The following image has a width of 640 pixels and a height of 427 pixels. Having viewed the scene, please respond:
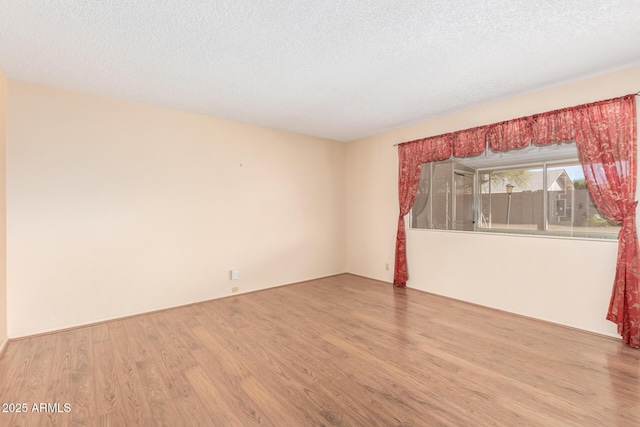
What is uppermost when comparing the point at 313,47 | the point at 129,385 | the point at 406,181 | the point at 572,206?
the point at 313,47

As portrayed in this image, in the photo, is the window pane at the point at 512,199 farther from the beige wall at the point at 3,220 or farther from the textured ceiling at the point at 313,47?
the beige wall at the point at 3,220

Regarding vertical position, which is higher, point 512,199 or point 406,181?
point 406,181

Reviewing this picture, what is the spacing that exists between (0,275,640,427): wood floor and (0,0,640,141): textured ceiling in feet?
8.32

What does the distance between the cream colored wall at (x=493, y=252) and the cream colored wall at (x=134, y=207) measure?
1.24 meters

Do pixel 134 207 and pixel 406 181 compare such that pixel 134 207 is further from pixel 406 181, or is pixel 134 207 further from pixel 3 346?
pixel 406 181

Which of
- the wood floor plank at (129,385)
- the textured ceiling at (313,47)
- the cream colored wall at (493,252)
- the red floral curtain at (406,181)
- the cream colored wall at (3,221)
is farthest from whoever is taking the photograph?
the red floral curtain at (406,181)

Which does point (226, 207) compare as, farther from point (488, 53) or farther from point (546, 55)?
point (546, 55)

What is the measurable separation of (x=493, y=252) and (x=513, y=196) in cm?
72

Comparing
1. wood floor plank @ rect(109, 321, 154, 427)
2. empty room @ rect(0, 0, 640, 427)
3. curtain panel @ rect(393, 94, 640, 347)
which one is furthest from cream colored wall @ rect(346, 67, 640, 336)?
wood floor plank @ rect(109, 321, 154, 427)

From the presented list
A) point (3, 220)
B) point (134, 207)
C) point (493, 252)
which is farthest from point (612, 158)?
point (3, 220)

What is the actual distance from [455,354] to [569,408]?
781 mm

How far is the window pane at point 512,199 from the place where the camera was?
129 inches

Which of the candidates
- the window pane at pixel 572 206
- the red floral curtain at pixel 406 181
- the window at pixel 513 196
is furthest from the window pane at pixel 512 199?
the red floral curtain at pixel 406 181

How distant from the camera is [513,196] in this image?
3465mm
